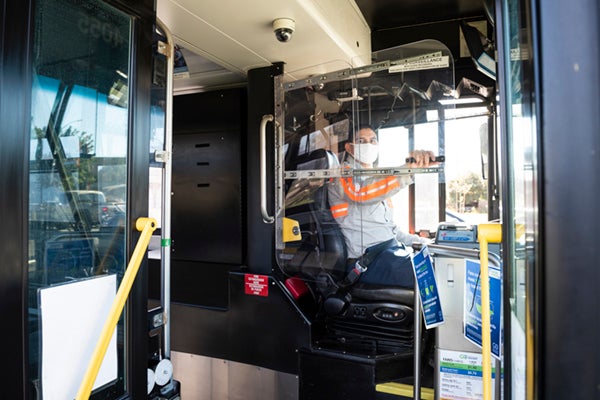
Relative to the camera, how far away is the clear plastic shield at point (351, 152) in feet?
7.42

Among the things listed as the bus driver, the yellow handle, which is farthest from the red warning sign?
the bus driver

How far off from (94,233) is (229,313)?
68.5 inches

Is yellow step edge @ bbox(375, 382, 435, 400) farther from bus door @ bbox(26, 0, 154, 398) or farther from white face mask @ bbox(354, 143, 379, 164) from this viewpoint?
bus door @ bbox(26, 0, 154, 398)

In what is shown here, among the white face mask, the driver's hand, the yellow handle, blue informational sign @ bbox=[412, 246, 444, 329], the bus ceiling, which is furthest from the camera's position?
the yellow handle

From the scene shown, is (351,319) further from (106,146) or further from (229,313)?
(106,146)

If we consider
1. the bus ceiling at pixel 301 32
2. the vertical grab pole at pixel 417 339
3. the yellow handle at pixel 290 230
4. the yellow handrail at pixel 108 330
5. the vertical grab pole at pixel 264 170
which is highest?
the bus ceiling at pixel 301 32

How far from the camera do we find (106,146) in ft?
4.45

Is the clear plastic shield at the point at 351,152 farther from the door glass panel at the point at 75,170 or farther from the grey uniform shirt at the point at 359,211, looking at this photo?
the door glass panel at the point at 75,170

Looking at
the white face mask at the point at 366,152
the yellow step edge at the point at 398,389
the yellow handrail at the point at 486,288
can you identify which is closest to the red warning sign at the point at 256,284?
the yellow step edge at the point at 398,389

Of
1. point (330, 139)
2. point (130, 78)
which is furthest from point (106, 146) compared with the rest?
point (330, 139)

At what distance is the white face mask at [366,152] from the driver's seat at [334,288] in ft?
0.52

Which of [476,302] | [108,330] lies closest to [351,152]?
[476,302]

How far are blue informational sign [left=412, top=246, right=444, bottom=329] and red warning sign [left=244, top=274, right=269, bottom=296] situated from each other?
1.34 metres

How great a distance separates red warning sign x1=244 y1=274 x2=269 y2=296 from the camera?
2756mm
